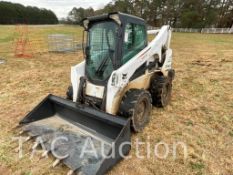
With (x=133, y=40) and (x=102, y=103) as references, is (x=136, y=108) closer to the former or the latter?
(x=102, y=103)

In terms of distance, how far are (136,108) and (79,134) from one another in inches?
41.0

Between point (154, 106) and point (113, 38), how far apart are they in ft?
6.85

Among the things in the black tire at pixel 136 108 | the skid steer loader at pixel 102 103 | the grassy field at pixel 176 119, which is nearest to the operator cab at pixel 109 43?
the skid steer loader at pixel 102 103

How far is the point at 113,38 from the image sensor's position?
3.59 m

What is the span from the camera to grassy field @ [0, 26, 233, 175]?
303 centimetres

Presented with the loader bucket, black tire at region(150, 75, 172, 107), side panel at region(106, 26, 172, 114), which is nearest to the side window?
side panel at region(106, 26, 172, 114)

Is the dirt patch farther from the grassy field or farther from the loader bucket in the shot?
the loader bucket

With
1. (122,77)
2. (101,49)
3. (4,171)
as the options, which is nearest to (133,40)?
(101,49)

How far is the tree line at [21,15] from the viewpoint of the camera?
56.4 m

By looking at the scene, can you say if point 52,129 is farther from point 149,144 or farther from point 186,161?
point 186,161

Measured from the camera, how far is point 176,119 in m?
4.46

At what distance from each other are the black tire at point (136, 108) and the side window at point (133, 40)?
61 centimetres

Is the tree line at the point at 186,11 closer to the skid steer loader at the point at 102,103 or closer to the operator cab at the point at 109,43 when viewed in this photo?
the operator cab at the point at 109,43

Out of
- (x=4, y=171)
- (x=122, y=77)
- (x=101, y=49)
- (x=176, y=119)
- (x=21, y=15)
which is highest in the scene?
(x=21, y=15)
